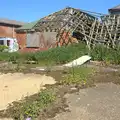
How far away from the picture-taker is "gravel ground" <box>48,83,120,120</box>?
742 cm

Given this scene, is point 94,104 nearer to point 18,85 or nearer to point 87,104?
point 87,104

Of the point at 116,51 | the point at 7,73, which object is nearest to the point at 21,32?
the point at 116,51

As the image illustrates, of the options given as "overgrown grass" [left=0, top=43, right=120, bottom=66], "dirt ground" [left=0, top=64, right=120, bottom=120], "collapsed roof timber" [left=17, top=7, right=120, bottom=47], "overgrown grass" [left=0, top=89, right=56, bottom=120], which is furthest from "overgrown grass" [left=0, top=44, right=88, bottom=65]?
"overgrown grass" [left=0, top=89, right=56, bottom=120]

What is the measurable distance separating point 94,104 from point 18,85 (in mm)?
3959

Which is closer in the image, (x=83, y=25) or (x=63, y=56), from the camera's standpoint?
(x=63, y=56)

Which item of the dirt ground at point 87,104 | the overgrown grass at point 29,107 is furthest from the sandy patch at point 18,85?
the dirt ground at point 87,104

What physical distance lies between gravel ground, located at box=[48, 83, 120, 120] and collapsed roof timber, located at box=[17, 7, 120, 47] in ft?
40.5

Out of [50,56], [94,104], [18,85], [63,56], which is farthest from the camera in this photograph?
[50,56]

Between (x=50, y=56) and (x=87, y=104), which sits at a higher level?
(x=50, y=56)

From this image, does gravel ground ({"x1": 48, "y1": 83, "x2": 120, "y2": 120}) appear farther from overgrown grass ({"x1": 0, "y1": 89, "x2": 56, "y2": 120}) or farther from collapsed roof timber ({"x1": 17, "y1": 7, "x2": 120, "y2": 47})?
collapsed roof timber ({"x1": 17, "y1": 7, "x2": 120, "y2": 47})

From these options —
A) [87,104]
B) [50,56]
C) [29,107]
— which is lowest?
[87,104]

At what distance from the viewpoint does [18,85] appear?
11539 mm

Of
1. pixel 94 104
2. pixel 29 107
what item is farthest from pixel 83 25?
pixel 29 107

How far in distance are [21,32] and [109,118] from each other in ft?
82.1
